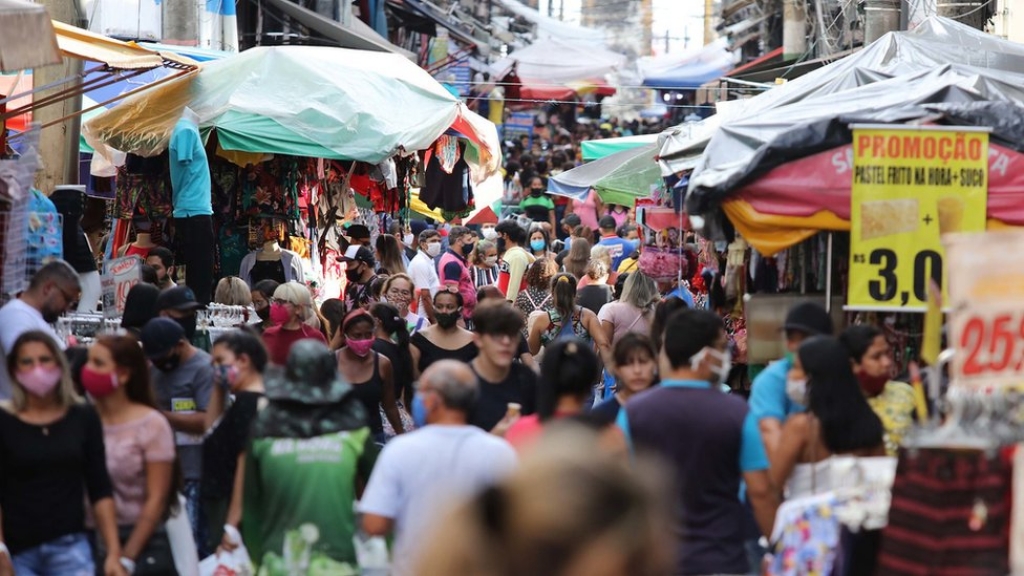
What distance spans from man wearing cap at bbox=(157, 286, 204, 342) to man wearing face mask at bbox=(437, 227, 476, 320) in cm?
473

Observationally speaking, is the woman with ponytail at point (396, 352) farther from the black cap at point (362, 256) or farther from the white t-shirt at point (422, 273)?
the white t-shirt at point (422, 273)

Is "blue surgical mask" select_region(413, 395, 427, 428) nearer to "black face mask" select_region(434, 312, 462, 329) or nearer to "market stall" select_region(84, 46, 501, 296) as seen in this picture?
"black face mask" select_region(434, 312, 462, 329)

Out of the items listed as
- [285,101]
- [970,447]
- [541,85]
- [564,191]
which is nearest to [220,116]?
[285,101]

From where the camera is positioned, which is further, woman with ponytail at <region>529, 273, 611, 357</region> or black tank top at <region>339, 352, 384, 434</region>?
woman with ponytail at <region>529, 273, 611, 357</region>

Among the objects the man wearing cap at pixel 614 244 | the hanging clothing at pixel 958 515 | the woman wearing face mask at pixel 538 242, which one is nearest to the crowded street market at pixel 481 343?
the hanging clothing at pixel 958 515

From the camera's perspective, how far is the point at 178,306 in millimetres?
8984

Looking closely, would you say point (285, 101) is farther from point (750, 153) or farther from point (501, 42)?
point (501, 42)

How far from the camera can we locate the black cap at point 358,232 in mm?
15491

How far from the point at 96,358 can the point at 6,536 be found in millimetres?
826

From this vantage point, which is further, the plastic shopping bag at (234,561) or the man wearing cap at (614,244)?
the man wearing cap at (614,244)

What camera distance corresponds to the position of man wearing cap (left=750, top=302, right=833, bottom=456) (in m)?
7.05

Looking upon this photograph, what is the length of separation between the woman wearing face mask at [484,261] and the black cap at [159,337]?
30.3ft

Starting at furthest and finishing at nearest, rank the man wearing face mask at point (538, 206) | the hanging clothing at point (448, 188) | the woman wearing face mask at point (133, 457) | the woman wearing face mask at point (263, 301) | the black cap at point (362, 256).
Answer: the man wearing face mask at point (538, 206), the hanging clothing at point (448, 188), the black cap at point (362, 256), the woman wearing face mask at point (263, 301), the woman wearing face mask at point (133, 457)

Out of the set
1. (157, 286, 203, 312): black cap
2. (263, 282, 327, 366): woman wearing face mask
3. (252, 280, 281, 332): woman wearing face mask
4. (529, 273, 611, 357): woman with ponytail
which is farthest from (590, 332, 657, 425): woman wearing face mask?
(529, 273, 611, 357): woman with ponytail
